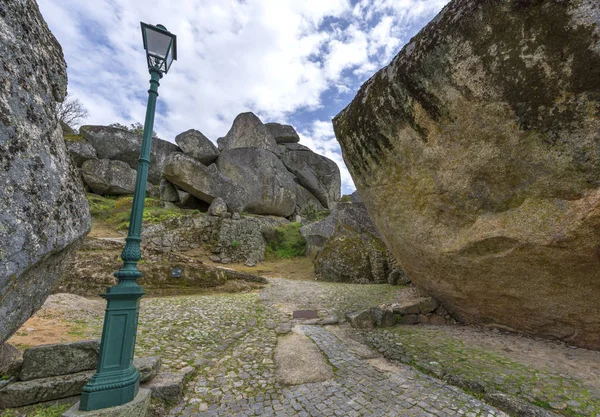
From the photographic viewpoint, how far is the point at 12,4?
263 centimetres

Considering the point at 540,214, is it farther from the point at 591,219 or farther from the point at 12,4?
the point at 12,4

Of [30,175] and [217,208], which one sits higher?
[217,208]

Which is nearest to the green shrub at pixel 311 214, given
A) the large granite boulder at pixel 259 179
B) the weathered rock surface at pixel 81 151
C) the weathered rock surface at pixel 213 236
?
the large granite boulder at pixel 259 179

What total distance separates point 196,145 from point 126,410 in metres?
24.7

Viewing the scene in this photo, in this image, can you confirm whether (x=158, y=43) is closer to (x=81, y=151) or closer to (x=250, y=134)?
(x=81, y=151)

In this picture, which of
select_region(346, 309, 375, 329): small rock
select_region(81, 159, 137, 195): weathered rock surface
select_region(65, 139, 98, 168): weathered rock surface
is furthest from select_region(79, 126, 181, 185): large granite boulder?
select_region(346, 309, 375, 329): small rock

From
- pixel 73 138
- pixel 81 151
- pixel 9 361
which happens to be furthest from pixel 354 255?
pixel 73 138

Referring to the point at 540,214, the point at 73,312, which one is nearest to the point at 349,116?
the point at 540,214

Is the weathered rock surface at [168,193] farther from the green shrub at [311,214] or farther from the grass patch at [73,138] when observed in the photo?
the green shrub at [311,214]

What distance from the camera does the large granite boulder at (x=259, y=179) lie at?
25.3m

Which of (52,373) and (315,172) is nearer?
(52,373)

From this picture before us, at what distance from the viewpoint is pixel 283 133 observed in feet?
117

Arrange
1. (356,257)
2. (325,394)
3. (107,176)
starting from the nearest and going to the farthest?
(325,394) < (356,257) < (107,176)

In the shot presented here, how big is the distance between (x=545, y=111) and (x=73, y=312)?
1025 cm
